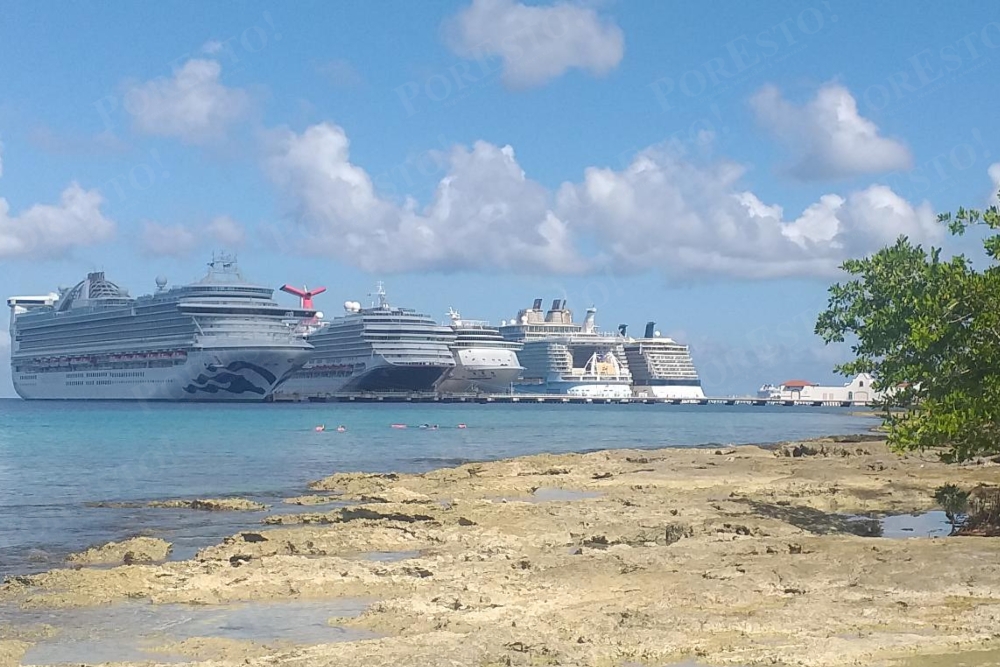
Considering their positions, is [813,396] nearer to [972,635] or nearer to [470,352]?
[470,352]

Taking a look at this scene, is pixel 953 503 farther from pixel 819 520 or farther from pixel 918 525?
pixel 819 520

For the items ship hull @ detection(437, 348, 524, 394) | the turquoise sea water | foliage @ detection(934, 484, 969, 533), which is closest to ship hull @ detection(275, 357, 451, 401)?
ship hull @ detection(437, 348, 524, 394)

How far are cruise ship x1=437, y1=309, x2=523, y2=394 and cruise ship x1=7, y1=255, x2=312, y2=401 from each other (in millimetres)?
32291

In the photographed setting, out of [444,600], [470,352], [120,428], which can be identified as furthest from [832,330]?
[470,352]

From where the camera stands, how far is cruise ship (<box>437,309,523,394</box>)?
163 m

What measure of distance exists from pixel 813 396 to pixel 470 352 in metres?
63.8

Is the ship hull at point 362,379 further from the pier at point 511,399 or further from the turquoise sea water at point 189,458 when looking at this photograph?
the turquoise sea water at point 189,458

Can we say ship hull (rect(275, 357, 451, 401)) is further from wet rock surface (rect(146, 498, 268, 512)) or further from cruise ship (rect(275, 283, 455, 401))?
wet rock surface (rect(146, 498, 268, 512))

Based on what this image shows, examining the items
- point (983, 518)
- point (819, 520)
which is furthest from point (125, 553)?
point (983, 518)

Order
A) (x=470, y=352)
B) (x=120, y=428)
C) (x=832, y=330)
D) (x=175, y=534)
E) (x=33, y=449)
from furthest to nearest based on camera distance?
(x=470, y=352) < (x=120, y=428) < (x=33, y=449) < (x=832, y=330) < (x=175, y=534)

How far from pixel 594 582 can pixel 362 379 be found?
13571cm

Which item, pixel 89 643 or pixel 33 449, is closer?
pixel 89 643

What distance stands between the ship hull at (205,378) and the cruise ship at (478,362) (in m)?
35.7

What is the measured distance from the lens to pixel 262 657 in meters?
11.1
